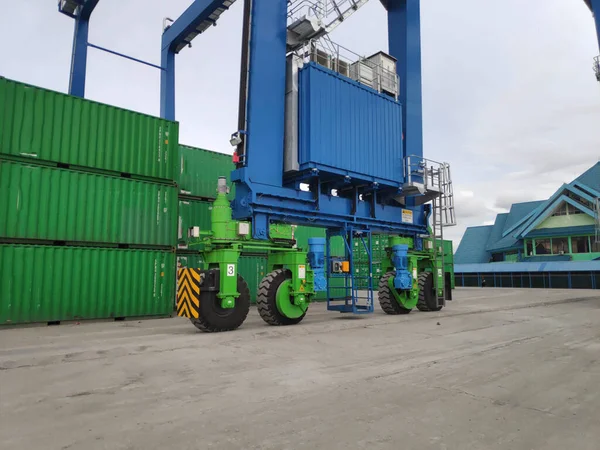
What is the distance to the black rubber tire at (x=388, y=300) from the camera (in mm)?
14000

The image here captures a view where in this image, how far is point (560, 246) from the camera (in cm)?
4238

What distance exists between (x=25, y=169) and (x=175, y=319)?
607 centimetres

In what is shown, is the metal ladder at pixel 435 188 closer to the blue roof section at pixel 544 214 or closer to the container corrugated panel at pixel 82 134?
the container corrugated panel at pixel 82 134

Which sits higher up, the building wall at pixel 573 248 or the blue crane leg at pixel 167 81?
the blue crane leg at pixel 167 81

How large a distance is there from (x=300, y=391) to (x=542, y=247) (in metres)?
46.5

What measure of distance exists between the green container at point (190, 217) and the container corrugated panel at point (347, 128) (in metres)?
5.70

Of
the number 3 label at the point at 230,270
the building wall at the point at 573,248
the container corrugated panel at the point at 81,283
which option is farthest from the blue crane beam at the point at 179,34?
the building wall at the point at 573,248

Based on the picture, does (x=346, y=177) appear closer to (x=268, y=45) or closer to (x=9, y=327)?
(x=268, y=45)

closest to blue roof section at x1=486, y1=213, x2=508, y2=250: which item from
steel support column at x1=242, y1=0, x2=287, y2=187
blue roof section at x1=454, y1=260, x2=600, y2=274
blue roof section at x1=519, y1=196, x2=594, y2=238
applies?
blue roof section at x1=519, y1=196, x2=594, y2=238

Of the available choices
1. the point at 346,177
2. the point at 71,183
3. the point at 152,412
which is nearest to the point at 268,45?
the point at 346,177

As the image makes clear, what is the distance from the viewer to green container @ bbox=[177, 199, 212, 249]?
15.2 meters

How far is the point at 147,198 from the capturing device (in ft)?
43.4

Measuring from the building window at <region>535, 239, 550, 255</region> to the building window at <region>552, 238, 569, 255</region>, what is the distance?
1.82ft

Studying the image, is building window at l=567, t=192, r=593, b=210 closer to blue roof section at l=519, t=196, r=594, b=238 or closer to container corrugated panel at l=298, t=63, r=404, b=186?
blue roof section at l=519, t=196, r=594, b=238
